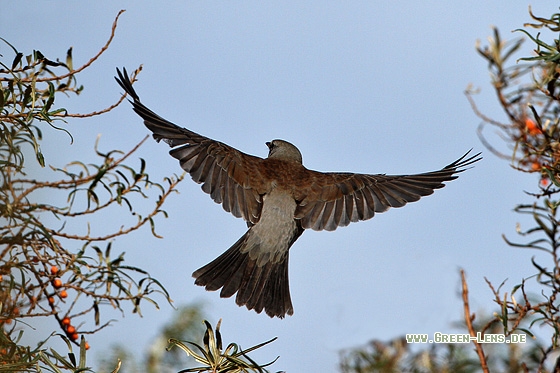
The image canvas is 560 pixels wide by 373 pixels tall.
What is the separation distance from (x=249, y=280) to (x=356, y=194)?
106 centimetres

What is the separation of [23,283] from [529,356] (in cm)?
250

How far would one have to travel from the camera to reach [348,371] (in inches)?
145

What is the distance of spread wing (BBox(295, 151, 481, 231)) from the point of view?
498 cm

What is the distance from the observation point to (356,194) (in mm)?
5199

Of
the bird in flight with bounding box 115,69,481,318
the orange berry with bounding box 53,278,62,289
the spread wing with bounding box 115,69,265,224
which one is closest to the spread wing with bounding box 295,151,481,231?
the bird in flight with bounding box 115,69,481,318

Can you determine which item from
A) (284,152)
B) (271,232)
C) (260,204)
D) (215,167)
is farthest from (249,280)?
(284,152)

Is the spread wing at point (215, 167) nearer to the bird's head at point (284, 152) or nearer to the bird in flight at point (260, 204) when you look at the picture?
the bird in flight at point (260, 204)

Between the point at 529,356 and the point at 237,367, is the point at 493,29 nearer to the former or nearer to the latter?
the point at 529,356

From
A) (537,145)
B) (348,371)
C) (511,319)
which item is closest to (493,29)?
(537,145)

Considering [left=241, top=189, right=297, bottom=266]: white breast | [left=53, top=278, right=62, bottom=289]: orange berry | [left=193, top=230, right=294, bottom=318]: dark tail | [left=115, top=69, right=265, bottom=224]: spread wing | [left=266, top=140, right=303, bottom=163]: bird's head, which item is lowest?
[left=53, top=278, right=62, bottom=289]: orange berry

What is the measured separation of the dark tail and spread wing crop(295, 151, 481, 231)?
399 mm

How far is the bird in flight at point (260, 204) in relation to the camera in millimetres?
4762

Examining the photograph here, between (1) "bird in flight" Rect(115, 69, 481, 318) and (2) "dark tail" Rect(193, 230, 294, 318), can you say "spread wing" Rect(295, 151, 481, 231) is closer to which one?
(1) "bird in flight" Rect(115, 69, 481, 318)

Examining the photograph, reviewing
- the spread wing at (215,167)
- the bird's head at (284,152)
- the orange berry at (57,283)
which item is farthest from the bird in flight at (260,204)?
the orange berry at (57,283)
